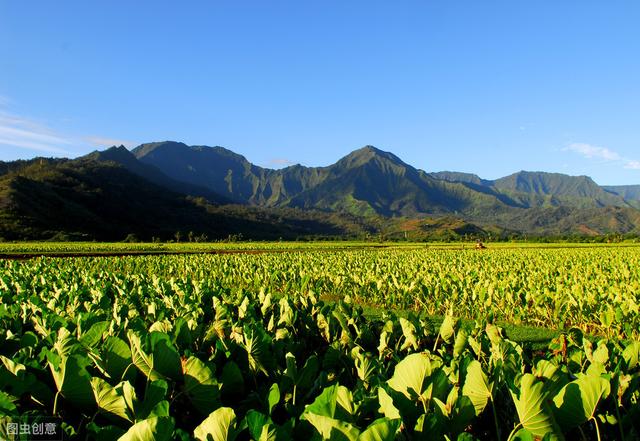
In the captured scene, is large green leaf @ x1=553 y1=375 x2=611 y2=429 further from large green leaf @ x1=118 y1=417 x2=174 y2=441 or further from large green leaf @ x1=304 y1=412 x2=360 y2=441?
large green leaf @ x1=118 y1=417 x2=174 y2=441

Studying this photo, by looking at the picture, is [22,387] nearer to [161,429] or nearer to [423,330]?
[161,429]

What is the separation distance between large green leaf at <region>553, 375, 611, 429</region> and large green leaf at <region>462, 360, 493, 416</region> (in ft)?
0.93

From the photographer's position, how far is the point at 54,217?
250ft

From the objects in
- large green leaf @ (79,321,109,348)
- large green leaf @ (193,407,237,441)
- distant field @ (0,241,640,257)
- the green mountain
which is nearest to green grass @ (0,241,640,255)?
distant field @ (0,241,640,257)

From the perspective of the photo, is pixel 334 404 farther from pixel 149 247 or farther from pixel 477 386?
pixel 149 247

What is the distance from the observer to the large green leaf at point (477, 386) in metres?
2.00

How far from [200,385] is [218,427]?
0.61 metres

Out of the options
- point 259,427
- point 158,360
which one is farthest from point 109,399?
point 259,427

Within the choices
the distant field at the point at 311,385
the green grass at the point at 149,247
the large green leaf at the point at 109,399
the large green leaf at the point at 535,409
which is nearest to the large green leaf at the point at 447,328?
the distant field at the point at 311,385

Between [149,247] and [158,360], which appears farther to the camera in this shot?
[149,247]

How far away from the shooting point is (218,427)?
1602 millimetres

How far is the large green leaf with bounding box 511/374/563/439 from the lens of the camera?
1.72 m

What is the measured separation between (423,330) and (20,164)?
459 ft

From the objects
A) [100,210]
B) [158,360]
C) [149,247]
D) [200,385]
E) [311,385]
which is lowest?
[149,247]
